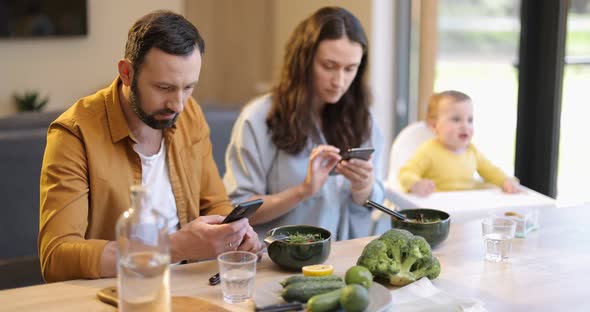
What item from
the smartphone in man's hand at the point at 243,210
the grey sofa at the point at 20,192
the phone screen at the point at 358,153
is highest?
the phone screen at the point at 358,153

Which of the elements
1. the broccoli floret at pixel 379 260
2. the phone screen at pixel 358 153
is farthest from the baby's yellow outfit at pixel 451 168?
the broccoli floret at pixel 379 260

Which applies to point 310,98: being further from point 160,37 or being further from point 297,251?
point 297,251

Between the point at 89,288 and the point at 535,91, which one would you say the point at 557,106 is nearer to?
the point at 535,91

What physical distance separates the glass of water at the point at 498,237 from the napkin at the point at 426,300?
0.30 meters

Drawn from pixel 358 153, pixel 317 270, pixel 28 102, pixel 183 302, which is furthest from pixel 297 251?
pixel 28 102

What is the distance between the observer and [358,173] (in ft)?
7.86

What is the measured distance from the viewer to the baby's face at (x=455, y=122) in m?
2.76

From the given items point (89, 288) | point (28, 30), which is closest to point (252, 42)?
point (28, 30)

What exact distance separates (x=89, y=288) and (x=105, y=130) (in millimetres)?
471

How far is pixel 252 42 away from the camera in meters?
5.74

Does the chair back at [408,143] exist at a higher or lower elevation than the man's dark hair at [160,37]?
lower

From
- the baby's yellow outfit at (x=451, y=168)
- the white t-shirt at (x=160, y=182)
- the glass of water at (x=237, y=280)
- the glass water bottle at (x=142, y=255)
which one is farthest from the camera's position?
the baby's yellow outfit at (x=451, y=168)

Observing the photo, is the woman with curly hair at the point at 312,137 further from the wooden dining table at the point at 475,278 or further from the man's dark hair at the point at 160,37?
the man's dark hair at the point at 160,37

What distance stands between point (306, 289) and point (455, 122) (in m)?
1.46
